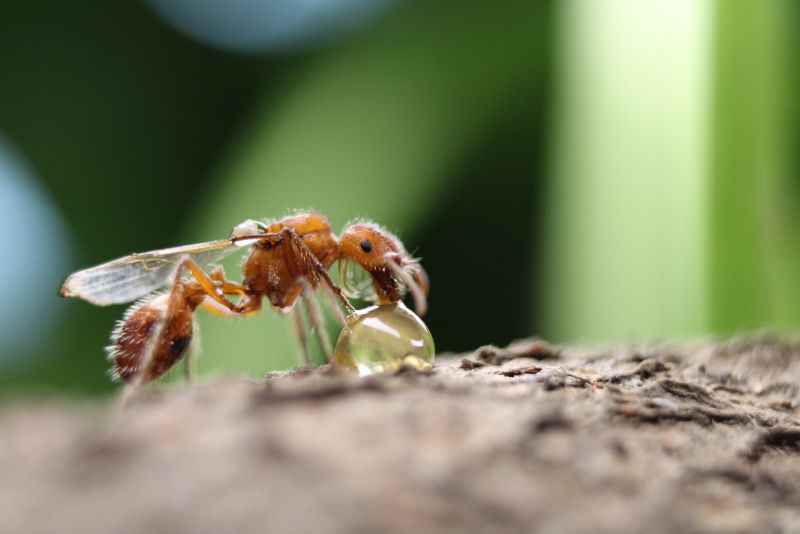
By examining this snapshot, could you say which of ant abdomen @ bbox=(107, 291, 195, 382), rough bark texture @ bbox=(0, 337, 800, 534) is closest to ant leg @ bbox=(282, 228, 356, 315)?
ant abdomen @ bbox=(107, 291, 195, 382)

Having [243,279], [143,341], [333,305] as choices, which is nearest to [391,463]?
[333,305]

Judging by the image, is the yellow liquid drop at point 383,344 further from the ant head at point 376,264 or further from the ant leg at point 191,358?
the ant leg at point 191,358

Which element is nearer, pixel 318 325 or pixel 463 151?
pixel 318 325

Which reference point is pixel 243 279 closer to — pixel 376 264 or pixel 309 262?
pixel 309 262

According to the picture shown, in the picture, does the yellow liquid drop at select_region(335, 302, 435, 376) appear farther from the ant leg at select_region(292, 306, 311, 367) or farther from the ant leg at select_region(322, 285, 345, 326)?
the ant leg at select_region(292, 306, 311, 367)

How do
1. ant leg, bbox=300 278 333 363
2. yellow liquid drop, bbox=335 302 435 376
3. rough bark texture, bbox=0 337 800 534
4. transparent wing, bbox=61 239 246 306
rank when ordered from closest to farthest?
rough bark texture, bbox=0 337 800 534 < yellow liquid drop, bbox=335 302 435 376 < ant leg, bbox=300 278 333 363 < transparent wing, bbox=61 239 246 306

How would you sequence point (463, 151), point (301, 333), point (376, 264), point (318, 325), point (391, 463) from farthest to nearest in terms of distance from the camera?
1. point (463, 151)
2. point (301, 333)
3. point (376, 264)
4. point (318, 325)
5. point (391, 463)
